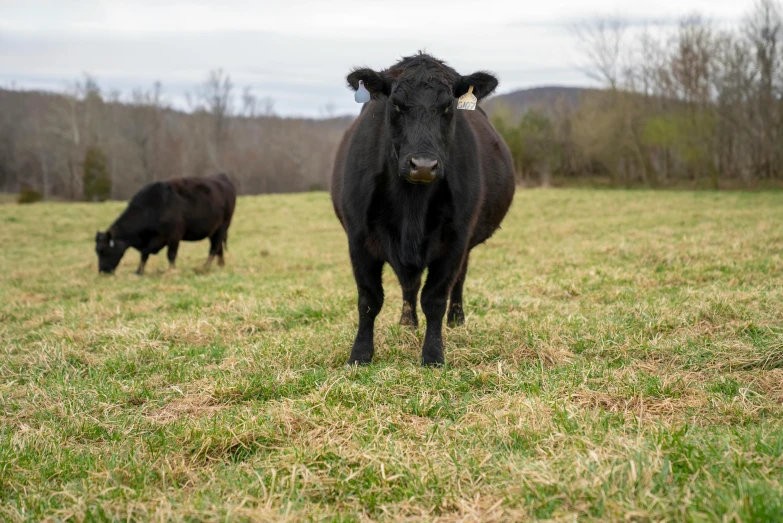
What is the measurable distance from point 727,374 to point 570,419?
146cm

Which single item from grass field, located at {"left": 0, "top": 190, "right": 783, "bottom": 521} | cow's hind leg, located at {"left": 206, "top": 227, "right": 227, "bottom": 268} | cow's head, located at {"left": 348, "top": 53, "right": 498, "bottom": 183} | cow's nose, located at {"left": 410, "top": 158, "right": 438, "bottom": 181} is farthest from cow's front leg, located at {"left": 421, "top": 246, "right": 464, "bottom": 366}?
cow's hind leg, located at {"left": 206, "top": 227, "right": 227, "bottom": 268}

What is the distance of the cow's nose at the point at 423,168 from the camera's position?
434cm

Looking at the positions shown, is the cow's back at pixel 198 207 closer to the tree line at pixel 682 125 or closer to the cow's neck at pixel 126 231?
the cow's neck at pixel 126 231

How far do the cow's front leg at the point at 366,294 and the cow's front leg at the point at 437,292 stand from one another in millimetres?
403

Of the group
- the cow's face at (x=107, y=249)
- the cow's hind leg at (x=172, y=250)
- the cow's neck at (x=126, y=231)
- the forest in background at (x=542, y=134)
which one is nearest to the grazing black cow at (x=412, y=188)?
the cow's hind leg at (x=172, y=250)

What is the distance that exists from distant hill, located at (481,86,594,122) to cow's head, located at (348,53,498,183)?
60333 millimetres

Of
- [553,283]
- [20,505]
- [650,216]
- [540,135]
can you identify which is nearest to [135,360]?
[20,505]

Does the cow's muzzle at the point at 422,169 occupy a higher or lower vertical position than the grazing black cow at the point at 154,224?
higher

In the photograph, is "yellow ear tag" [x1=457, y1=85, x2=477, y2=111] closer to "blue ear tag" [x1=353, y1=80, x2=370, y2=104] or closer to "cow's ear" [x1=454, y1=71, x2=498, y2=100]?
"cow's ear" [x1=454, y1=71, x2=498, y2=100]

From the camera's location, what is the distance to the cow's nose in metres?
4.34

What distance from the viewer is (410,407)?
3.77 metres

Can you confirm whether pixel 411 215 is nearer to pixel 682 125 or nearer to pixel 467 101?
pixel 467 101

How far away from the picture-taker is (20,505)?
2799 mm

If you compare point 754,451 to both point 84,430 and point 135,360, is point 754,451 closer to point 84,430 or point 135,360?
point 84,430
